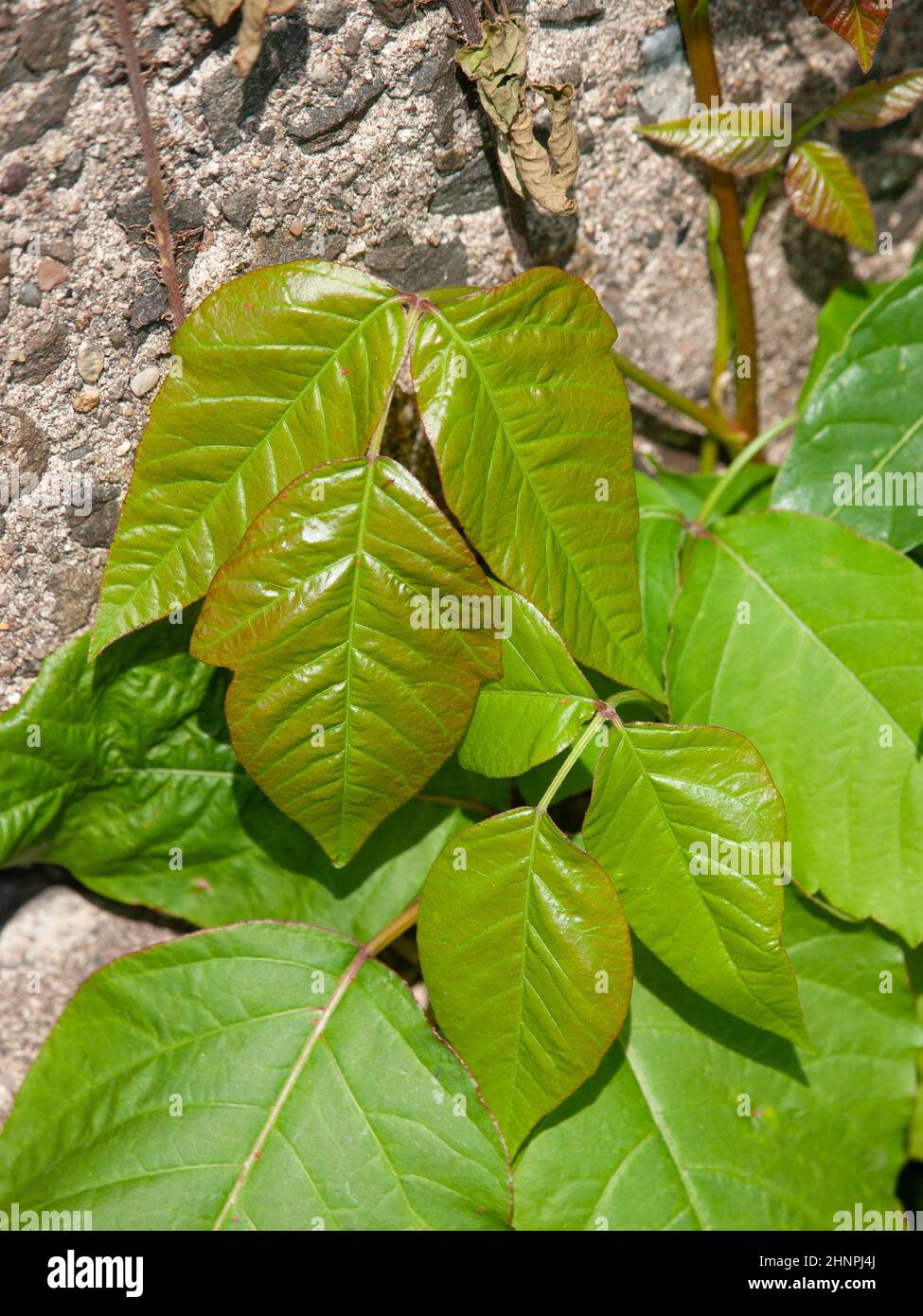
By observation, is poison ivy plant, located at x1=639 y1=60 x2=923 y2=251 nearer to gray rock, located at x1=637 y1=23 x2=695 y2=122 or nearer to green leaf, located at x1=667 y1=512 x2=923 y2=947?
gray rock, located at x1=637 y1=23 x2=695 y2=122

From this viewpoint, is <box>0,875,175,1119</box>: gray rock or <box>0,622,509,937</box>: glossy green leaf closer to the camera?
<box>0,622,509,937</box>: glossy green leaf

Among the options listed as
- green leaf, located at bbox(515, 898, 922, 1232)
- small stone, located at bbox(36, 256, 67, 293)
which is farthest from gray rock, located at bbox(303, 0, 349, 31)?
green leaf, located at bbox(515, 898, 922, 1232)

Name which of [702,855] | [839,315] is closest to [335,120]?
[839,315]

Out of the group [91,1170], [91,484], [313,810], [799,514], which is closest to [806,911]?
[799,514]

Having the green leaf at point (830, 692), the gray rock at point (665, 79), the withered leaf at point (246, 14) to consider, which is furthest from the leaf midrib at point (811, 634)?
the withered leaf at point (246, 14)

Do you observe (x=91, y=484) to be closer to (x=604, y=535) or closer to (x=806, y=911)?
(x=604, y=535)
